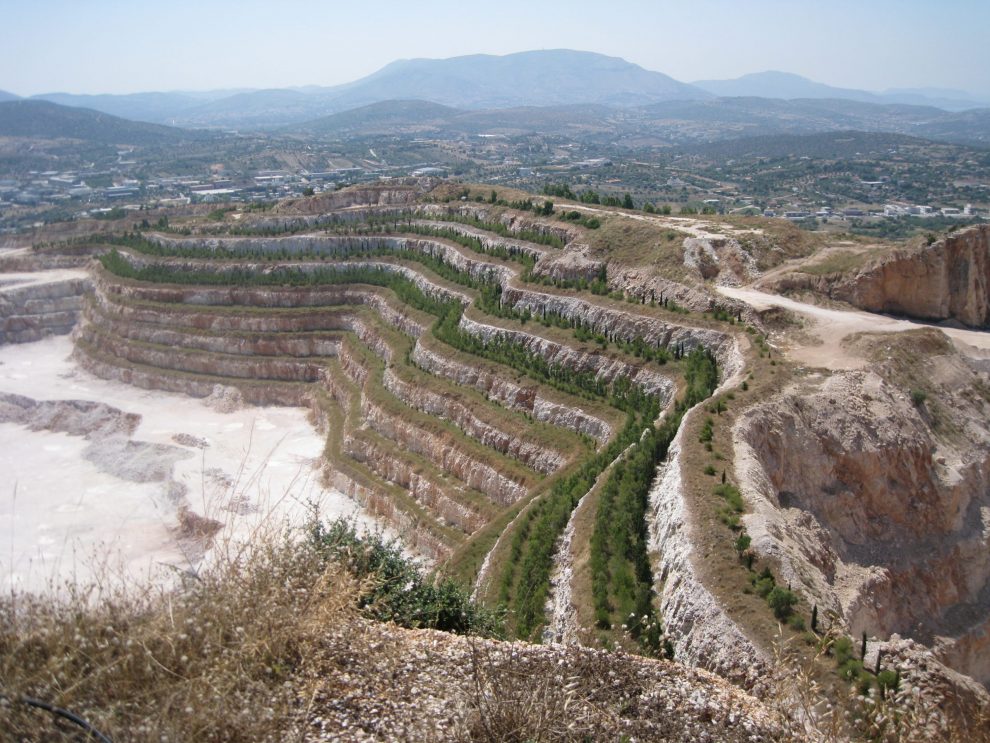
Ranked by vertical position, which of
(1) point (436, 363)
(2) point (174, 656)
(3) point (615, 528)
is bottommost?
(1) point (436, 363)

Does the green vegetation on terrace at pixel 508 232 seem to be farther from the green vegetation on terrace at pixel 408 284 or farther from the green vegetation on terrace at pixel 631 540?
the green vegetation on terrace at pixel 631 540

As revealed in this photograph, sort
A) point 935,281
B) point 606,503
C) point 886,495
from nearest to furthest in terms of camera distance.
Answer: point 606,503 → point 886,495 → point 935,281

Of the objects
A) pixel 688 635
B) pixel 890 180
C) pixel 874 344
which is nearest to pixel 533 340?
pixel 874 344

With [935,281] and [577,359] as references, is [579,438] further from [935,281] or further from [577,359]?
[935,281]

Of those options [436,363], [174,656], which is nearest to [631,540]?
[174,656]

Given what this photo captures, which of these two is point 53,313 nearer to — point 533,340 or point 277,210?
A: point 277,210

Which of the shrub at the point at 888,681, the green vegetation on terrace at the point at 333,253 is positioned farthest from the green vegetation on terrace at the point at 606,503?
the green vegetation on terrace at the point at 333,253

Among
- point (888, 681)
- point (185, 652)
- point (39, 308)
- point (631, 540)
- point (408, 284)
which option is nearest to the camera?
point (185, 652)
